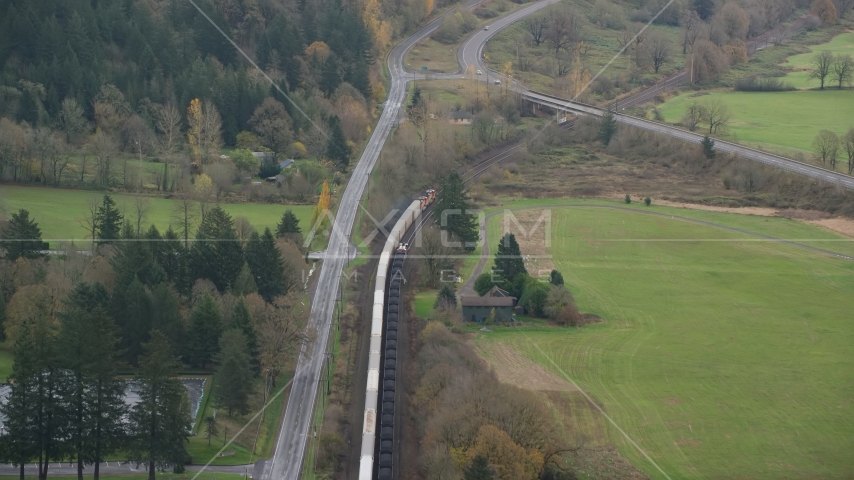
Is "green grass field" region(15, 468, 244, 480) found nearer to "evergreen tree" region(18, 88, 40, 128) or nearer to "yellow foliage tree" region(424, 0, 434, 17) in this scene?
"evergreen tree" region(18, 88, 40, 128)

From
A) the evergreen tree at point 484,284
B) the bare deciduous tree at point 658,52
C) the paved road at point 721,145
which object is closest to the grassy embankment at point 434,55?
the paved road at point 721,145

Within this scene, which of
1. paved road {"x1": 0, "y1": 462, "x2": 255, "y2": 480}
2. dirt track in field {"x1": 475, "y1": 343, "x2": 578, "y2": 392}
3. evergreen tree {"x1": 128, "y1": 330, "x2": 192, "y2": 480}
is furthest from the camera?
dirt track in field {"x1": 475, "y1": 343, "x2": 578, "y2": 392}

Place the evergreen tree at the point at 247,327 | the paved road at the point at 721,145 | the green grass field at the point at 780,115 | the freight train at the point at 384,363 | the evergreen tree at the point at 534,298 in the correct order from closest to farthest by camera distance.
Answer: the freight train at the point at 384,363 → the evergreen tree at the point at 247,327 → the evergreen tree at the point at 534,298 → the paved road at the point at 721,145 → the green grass field at the point at 780,115

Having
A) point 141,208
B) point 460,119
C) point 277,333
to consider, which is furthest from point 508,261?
point 460,119

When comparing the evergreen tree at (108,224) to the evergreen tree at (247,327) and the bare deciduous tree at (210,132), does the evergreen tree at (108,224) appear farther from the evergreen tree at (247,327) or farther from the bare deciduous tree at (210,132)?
the bare deciduous tree at (210,132)

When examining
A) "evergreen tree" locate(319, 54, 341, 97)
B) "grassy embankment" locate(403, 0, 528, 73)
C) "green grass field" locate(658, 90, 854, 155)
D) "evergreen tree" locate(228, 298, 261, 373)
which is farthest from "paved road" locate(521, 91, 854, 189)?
"evergreen tree" locate(228, 298, 261, 373)
